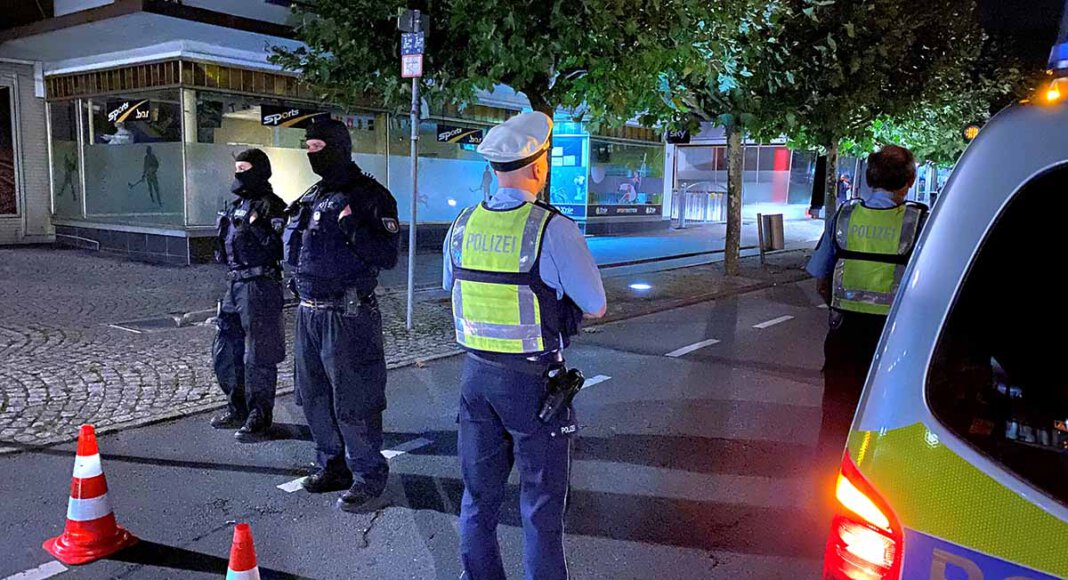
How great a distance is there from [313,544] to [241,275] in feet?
6.52

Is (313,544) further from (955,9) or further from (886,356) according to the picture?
(955,9)

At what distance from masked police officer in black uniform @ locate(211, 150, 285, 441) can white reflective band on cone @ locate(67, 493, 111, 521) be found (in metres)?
1.63

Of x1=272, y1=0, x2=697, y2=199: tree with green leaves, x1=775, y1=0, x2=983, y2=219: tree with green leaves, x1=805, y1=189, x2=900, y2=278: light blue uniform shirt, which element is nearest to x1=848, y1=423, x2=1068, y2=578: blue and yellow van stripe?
x1=805, y1=189, x2=900, y2=278: light blue uniform shirt

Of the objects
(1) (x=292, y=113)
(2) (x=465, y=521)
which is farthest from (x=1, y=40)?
(2) (x=465, y=521)

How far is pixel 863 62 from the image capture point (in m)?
12.5

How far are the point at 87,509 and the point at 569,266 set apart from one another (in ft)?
8.17

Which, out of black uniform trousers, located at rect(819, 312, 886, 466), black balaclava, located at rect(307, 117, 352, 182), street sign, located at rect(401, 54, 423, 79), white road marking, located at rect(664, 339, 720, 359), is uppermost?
street sign, located at rect(401, 54, 423, 79)

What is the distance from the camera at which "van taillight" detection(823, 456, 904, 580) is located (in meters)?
1.71

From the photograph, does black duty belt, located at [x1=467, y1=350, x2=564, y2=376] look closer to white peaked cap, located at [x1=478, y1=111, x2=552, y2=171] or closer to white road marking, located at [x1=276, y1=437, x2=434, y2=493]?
white peaked cap, located at [x1=478, y1=111, x2=552, y2=171]

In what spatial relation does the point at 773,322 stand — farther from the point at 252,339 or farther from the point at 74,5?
the point at 74,5

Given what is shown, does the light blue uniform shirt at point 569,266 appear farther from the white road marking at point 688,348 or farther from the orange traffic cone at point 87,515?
the white road marking at point 688,348

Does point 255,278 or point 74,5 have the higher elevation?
point 74,5

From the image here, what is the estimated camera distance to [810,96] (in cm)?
1267

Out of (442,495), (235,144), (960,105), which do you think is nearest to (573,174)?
(960,105)
